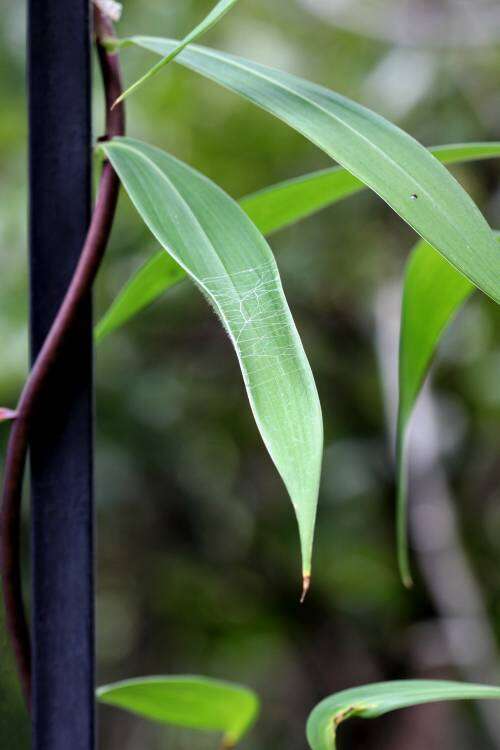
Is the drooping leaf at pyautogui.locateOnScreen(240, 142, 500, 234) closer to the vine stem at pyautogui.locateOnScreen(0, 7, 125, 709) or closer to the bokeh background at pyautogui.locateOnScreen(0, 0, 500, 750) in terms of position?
the vine stem at pyautogui.locateOnScreen(0, 7, 125, 709)

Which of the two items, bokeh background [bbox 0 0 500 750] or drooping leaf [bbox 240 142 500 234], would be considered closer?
drooping leaf [bbox 240 142 500 234]

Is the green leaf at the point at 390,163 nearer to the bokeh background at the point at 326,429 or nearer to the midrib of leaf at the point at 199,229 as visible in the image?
the midrib of leaf at the point at 199,229

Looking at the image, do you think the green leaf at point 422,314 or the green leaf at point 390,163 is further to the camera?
the green leaf at point 422,314

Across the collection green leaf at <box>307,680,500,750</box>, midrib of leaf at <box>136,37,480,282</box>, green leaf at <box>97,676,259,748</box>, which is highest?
midrib of leaf at <box>136,37,480,282</box>

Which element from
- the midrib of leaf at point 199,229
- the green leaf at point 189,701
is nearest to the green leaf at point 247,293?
the midrib of leaf at point 199,229

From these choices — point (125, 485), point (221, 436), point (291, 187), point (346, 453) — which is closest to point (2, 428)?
point (125, 485)

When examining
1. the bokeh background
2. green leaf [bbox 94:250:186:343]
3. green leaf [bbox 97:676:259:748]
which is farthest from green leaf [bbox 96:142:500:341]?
the bokeh background

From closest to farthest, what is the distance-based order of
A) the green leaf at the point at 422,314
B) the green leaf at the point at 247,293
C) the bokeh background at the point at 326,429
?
the green leaf at the point at 247,293 < the green leaf at the point at 422,314 < the bokeh background at the point at 326,429

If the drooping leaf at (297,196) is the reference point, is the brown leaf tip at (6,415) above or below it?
below
